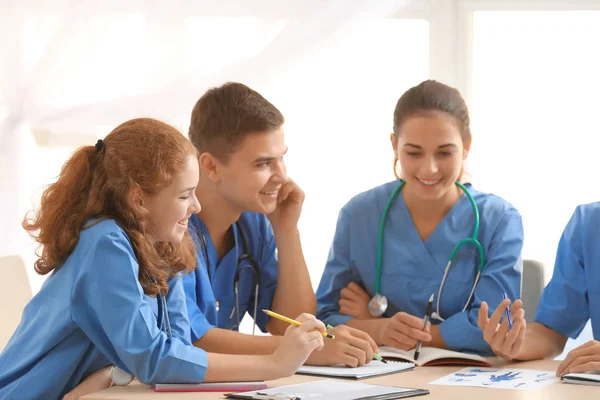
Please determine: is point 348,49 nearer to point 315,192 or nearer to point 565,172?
point 315,192

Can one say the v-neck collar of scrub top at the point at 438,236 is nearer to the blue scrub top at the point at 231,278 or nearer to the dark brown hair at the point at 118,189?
the blue scrub top at the point at 231,278

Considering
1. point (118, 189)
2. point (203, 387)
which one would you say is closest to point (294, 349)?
point (203, 387)

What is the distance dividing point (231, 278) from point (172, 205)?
590 mm

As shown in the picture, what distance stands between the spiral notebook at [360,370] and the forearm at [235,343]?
0.40 ft

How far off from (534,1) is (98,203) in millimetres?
2052

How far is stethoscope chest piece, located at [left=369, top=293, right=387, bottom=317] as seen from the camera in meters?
2.04

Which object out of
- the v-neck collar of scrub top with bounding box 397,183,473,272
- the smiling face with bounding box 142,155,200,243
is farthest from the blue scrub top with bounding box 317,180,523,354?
the smiling face with bounding box 142,155,200,243

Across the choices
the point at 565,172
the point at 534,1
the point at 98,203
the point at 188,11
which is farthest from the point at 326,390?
the point at 534,1

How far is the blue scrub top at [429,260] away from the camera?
197cm

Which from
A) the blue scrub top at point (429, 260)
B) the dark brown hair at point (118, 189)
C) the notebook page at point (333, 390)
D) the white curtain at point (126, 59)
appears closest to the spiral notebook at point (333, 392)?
the notebook page at point (333, 390)

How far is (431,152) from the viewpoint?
6.68ft

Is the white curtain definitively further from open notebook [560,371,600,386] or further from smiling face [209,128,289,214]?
open notebook [560,371,600,386]

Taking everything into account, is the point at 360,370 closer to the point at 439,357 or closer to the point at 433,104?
the point at 439,357

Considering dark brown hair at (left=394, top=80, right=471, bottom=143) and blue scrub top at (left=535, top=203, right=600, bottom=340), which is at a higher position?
dark brown hair at (left=394, top=80, right=471, bottom=143)
